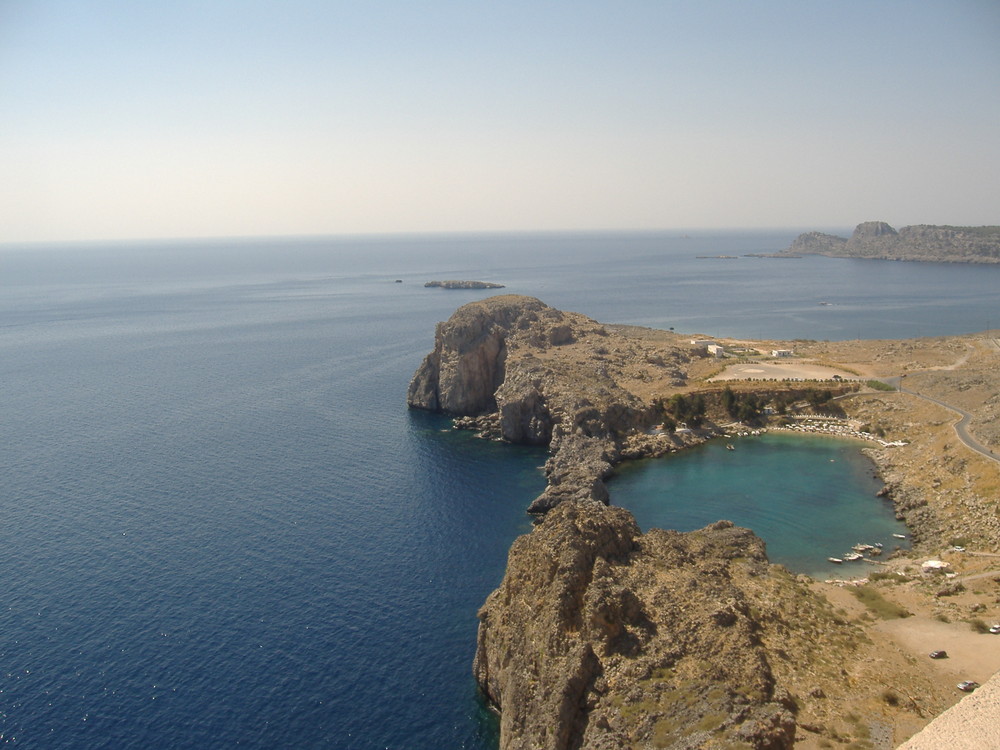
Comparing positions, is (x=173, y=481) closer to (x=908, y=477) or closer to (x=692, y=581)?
(x=692, y=581)

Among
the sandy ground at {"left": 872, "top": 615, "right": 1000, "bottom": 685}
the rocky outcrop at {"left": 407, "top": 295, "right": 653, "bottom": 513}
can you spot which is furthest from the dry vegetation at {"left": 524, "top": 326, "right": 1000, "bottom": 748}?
the rocky outcrop at {"left": 407, "top": 295, "right": 653, "bottom": 513}

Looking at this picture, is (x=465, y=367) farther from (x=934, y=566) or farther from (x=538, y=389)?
(x=934, y=566)

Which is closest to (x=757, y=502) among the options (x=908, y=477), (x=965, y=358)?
(x=908, y=477)

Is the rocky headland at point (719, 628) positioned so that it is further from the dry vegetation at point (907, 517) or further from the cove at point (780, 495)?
the cove at point (780, 495)

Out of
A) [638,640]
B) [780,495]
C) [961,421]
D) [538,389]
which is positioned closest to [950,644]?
[638,640]

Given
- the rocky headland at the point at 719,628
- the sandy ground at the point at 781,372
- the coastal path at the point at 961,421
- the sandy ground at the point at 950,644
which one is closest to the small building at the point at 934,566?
the rocky headland at the point at 719,628

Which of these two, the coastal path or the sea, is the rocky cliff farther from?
the coastal path
